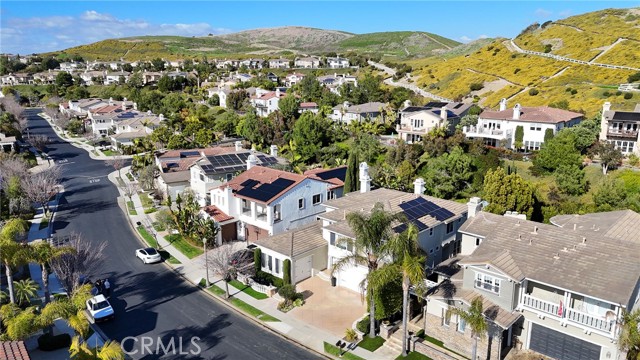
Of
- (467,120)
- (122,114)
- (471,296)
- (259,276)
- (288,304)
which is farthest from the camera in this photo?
(122,114)

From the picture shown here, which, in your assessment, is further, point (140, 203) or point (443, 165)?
point (140, 203)

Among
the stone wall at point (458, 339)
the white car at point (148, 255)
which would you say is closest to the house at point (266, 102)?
the white car at point (148, 255)

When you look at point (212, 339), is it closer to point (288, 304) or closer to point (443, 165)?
point (288, 304)

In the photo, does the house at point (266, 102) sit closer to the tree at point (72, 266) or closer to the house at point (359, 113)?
the house at point (359, 113)

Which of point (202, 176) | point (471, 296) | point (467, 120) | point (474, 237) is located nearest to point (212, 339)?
point (471, 296)

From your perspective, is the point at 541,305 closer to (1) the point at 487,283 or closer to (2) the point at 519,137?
(1) the point at 487,283
